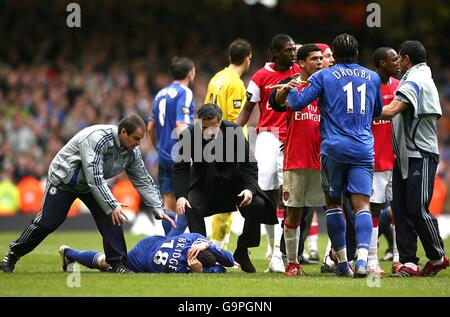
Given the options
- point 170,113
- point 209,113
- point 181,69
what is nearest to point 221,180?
point 209,113

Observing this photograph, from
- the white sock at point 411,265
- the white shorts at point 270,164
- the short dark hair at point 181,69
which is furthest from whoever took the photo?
the short dark hair at point 181,69

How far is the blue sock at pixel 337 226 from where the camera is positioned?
32.4ft

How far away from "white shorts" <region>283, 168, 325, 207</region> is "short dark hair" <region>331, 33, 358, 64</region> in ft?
4.30

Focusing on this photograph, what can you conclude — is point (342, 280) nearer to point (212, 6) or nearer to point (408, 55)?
point (408, 55)

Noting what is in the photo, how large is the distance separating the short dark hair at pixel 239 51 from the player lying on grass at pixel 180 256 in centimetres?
305

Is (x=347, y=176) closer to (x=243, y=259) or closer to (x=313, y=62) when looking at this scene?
(x=313, y=62)

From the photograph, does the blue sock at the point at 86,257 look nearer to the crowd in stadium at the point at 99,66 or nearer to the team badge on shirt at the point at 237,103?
the team badge on shirt at the point at 237,103

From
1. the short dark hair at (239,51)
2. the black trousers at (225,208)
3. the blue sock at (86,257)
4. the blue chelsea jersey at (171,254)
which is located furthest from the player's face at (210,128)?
the short dark hair at (239,51)

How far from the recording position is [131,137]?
10.1m

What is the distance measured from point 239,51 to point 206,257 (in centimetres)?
330

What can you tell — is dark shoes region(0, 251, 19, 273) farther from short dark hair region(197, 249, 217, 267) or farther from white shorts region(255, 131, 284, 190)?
white shorts region(255, 131, 284, 190)

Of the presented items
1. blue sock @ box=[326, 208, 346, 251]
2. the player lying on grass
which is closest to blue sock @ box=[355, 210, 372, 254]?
blue sock @ box=[326, 208, 346, 251]

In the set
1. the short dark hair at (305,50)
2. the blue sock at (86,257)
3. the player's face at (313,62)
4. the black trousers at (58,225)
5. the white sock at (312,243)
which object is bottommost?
the white sock at (312,243)

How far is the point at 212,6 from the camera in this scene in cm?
2944
